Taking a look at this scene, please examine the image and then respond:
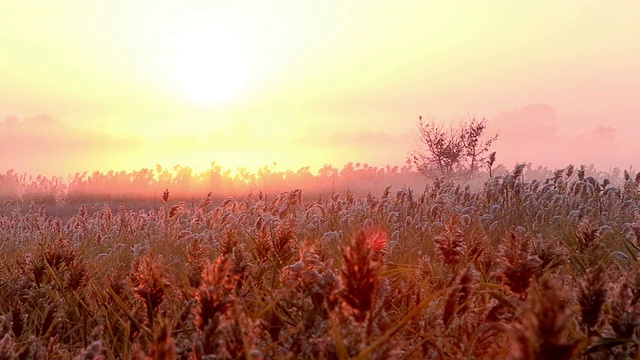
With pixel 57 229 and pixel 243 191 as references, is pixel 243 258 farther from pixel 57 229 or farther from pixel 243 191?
pixel 243 191

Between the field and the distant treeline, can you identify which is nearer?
the field

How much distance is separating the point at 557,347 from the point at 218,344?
0.71 metres

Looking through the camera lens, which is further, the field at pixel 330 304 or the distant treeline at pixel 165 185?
the distant treeline at pixel 165 185

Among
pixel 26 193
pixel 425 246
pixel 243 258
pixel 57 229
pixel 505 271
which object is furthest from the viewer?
pixel 26 193

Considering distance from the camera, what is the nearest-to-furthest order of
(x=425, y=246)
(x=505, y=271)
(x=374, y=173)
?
(x=505, y=271)
(x=425, y=246)
(x=374, y=173)

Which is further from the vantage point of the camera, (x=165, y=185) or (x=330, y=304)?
(x=165, y=185)

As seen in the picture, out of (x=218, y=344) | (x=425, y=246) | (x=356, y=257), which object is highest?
(x=356, y=257)

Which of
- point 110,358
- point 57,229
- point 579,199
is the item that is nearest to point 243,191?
point 57,229

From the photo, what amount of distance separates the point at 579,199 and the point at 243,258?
8.81m

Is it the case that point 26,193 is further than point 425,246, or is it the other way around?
point 26,193

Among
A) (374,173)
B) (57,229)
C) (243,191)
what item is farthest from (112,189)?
(57,229)

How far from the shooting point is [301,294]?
2469mm

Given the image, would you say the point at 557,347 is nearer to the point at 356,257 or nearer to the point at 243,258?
the point at 356,257

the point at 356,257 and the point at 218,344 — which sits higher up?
the point at 356,257
